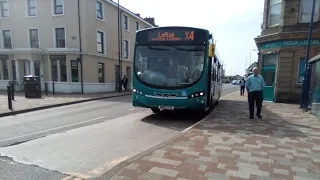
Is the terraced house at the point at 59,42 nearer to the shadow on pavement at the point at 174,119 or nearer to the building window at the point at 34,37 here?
the building window at the point at 34,37

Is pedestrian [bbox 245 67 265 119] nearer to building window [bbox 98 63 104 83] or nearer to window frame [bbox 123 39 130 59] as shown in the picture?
building window [bbox 98 63 104 83]

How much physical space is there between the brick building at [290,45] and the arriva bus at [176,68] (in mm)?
8320

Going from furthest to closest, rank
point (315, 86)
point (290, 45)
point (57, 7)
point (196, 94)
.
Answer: point (57, 7) < point (290, 45) < point (315, 86) < point (196, 94)

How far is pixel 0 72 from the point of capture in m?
23.0

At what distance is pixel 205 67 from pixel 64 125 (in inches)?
208

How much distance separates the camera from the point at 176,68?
8.05 meters

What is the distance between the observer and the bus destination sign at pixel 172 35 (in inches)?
321

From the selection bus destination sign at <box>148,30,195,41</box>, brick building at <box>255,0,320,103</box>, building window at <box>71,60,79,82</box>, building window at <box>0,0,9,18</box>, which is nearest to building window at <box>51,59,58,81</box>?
building window at <box>71,60,79,82</box>

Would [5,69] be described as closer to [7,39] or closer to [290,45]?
[7,39]

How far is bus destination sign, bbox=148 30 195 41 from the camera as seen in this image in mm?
8148

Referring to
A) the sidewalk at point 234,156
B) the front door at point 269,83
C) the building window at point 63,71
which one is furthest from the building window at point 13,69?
the front door at point 269,83

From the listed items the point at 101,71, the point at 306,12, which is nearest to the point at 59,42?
the point at 101,71

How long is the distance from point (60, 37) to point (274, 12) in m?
17.8

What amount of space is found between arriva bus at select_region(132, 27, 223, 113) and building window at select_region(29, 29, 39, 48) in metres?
17.6
